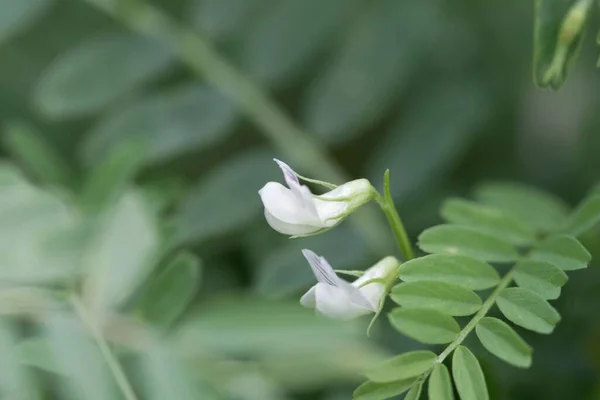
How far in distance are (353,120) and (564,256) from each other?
486mm

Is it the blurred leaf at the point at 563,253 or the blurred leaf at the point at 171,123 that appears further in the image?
the blurred leaf at the point at 171,123

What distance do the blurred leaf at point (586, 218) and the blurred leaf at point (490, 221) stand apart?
31 millimetres

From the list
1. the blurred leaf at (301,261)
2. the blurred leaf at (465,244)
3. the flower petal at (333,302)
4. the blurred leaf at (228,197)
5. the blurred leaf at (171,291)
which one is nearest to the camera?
the flower petal at (333,302)

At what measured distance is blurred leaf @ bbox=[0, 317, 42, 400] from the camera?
0.63 m

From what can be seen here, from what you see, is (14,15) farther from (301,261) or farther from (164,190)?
(301,261)

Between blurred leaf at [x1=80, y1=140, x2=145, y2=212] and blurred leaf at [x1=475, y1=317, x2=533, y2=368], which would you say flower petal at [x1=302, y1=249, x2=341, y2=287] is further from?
blurred leaf at [x1=80, y1=140, x2=145, y2=212]

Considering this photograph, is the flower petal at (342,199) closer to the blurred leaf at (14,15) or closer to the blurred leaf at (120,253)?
the blurred leaf at (120,253)

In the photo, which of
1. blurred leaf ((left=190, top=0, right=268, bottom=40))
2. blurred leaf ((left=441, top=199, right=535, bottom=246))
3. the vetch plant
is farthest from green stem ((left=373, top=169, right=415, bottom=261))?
blurred leaf ((left=190, top=0, right=268, bottom=40))

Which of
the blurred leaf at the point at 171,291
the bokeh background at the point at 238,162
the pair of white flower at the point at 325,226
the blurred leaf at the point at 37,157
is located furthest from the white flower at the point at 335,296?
the blurred leaf at the point at 37,157

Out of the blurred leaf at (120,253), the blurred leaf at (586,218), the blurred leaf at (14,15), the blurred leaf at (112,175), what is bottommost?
the blurred leaf at (586,218)

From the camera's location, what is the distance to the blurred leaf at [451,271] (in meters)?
0.50

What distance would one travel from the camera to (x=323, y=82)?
3.38ft

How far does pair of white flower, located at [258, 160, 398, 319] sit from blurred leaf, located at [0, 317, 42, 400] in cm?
25

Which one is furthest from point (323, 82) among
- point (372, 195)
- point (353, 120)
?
point (372, 195)
